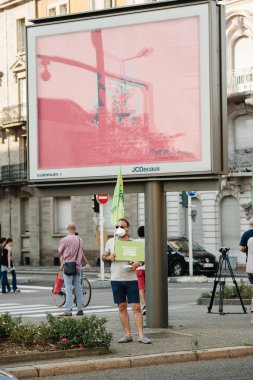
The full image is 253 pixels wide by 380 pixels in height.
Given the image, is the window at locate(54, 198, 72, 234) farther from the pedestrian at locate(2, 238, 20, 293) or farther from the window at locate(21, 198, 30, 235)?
the pedestrian at locate(2, 238, 20, 293)

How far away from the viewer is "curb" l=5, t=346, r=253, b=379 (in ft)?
38.4

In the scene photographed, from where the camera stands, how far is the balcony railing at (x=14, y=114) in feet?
190

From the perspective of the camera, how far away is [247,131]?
4669cm

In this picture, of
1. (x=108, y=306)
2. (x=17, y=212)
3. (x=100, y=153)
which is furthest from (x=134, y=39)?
(x=17, y=212)

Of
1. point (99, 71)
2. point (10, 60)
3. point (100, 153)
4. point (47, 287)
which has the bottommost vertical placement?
point (47, 287)

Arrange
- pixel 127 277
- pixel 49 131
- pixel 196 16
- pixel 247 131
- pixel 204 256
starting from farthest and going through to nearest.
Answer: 1. pixel 247 131
2. pixel 204 256
3. pixel 49 131
4. pixel 196 16
5. pixel 127 277

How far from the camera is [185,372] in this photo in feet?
39.6

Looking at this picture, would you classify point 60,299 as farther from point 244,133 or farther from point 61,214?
point 61,214

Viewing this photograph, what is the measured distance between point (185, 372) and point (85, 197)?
42.1 metres

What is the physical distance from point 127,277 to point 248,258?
3.75m

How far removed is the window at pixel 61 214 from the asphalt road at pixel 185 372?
141ft

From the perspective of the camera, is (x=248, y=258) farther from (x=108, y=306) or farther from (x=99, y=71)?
(x=108, y=306)

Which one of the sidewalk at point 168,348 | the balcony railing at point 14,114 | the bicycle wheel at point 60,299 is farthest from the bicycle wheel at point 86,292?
the balcony railing at point 14,114

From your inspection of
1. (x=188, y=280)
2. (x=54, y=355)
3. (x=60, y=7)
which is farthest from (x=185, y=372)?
(x=60, y=7)
